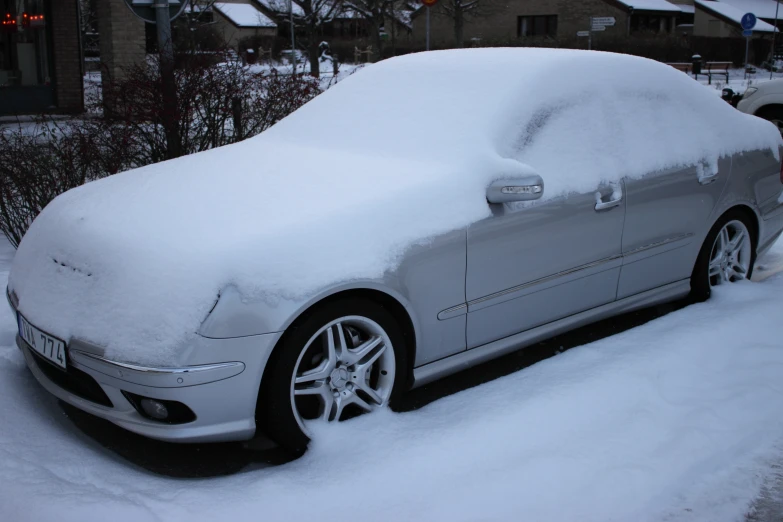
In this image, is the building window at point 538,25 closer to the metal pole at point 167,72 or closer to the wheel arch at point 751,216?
the metal pole at point 167,72

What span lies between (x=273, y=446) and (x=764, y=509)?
6.29 feet

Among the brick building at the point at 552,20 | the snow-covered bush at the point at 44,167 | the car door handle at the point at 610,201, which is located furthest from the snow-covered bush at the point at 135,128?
the brick building at the point at 552,20

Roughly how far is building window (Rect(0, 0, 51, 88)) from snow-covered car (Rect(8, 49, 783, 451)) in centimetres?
1474

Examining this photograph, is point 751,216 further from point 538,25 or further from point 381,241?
point 538,25

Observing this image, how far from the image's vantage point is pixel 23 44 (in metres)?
17.1

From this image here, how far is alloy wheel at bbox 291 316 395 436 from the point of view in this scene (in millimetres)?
3123

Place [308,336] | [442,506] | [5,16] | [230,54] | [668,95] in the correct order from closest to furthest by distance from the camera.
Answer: [442,506]
[308,336]
[668,95]
[230,54]
[5,16]

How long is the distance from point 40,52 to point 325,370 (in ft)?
54.7

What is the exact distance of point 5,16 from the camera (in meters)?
16.9

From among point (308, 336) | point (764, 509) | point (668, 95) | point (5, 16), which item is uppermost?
point (5, 16)

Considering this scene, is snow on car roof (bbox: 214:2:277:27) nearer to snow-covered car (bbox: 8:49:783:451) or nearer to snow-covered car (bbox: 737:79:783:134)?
snow-covered car (bbox: 737:79:783:134)

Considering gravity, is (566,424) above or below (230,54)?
below

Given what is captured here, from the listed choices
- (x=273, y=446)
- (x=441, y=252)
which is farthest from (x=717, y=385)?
(x=273, y=446)

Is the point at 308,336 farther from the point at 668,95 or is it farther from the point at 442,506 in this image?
the point at 668,95
